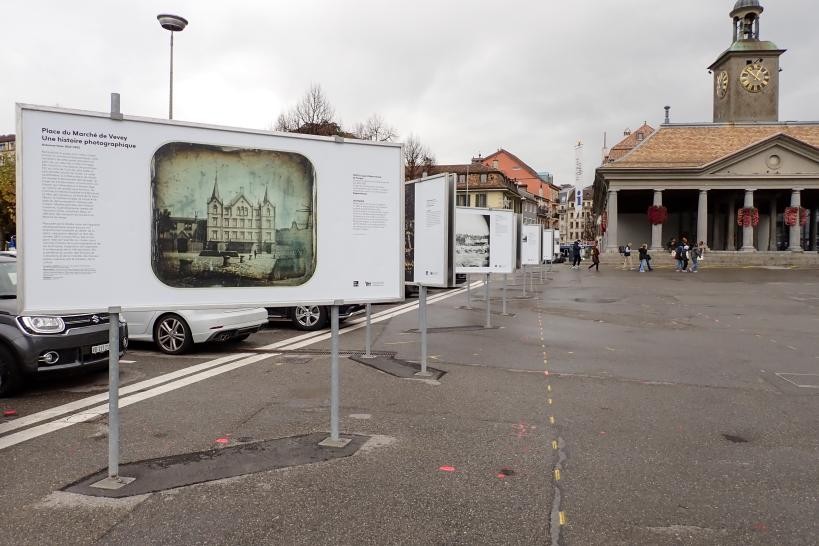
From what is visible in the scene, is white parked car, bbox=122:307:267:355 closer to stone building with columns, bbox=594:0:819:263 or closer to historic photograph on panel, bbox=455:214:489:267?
historic photograph on panel, bbox=455:214:489:267

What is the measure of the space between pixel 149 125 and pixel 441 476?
130 inches

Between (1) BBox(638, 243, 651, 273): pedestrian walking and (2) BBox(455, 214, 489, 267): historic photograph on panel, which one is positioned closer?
(2) BBox(455, 214, 489, 267): historic photograph on panel

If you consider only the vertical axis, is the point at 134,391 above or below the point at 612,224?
below

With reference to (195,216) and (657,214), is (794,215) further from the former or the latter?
(195,216)

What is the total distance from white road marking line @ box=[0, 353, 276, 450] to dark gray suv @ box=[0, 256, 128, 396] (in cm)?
94

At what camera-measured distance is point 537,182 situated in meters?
133

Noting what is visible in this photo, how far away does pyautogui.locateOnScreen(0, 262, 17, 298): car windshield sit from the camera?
7252 millimetres

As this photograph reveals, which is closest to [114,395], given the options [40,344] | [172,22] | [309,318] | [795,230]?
[40,344]

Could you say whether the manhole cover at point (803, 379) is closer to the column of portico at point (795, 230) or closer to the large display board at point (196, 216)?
the large display board at point (196, 216)

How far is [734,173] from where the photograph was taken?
2007 inches

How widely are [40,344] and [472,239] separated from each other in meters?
8.06

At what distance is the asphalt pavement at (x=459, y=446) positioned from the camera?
3564mm

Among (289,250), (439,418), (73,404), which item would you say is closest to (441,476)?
(439,418)

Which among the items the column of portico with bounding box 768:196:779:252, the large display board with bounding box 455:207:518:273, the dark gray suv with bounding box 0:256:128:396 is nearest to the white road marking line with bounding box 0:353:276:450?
the dark gray suv with bounding box 0:256:128:396
